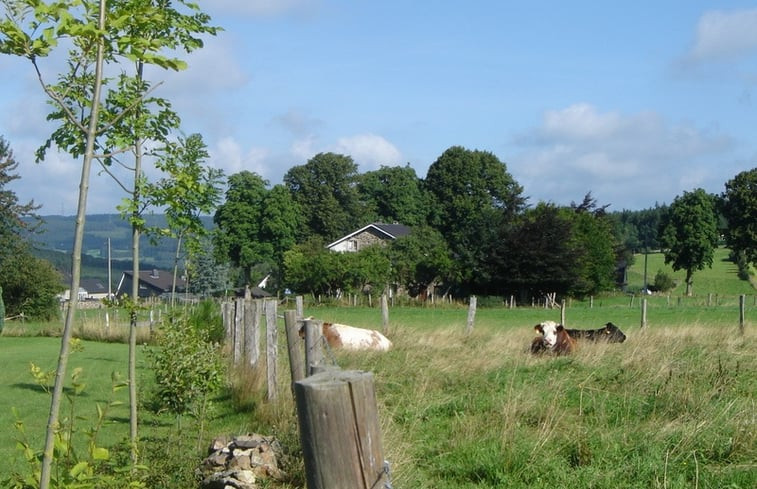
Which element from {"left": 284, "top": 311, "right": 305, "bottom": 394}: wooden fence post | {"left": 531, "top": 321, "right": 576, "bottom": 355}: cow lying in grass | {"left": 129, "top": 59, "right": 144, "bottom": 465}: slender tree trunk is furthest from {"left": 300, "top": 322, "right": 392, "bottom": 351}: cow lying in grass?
{"left": 129, "top": 59, "right": 144, "bottom": 465}: slender tree trunk

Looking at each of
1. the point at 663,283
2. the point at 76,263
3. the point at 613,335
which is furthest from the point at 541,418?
the point at 663,283

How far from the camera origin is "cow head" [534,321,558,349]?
1731cm

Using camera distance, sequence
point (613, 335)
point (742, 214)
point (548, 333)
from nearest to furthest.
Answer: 1. point (548, 333)
2. point (613, 335)
3. point (742, 214)

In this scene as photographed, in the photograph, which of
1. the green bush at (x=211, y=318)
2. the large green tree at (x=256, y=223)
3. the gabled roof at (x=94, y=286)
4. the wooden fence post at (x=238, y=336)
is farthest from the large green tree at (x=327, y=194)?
the wooden fence post at (x=238, y=336)

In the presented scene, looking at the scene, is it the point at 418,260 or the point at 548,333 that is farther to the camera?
the point at 418,260

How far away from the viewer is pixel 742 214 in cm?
7769

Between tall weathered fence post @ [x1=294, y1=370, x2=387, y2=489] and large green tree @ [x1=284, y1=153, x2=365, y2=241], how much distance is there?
8982cm

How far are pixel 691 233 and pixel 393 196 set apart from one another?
116 ft

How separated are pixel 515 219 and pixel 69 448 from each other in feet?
191

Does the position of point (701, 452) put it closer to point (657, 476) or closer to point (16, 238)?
point (657, 476)

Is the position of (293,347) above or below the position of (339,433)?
below

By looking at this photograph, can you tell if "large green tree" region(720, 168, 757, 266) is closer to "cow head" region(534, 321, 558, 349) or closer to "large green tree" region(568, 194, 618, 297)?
"large green tree" region(568, 194, 618, 297)

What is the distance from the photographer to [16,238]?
49312 mm

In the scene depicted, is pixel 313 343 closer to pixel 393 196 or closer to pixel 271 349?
pixel 271 349
